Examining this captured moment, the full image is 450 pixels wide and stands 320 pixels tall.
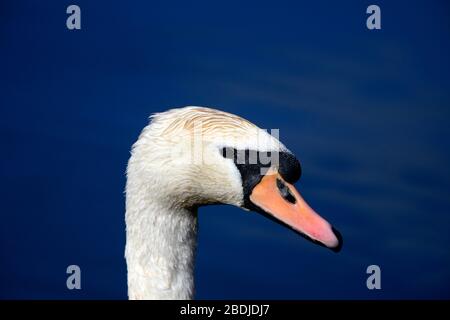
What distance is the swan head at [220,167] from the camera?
2646 mm

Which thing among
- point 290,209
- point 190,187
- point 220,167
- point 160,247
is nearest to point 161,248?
point 160,247

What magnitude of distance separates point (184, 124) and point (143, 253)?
543 millimetres

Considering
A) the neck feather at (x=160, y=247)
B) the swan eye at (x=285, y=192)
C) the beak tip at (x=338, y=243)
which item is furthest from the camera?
the neck feather at (x=160, y=247)

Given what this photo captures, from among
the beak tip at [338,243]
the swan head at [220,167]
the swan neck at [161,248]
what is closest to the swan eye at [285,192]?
the swan head at [220,167]

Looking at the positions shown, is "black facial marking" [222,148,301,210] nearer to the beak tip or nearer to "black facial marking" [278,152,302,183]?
"black facial marking" [278,152,302,183]

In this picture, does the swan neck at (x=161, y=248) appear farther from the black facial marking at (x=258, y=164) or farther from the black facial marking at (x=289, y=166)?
the black facial marking at (x=289, y=166)

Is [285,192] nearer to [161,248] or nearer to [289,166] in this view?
[289,166]

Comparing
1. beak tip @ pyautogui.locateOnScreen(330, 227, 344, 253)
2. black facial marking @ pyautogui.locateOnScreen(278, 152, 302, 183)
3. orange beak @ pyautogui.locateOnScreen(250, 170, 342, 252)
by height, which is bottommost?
beak tip @ pyautogui.locateOnScreen(330, 227, 344, 253)

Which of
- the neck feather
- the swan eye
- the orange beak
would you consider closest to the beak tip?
the orange beak

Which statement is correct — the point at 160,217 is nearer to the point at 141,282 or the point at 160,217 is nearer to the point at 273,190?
the point at 141,282

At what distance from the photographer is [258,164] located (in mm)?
2697

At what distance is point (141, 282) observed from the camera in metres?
2.88

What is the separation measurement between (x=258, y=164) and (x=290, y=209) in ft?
0.66

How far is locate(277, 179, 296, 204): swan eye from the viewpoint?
2723 mm
